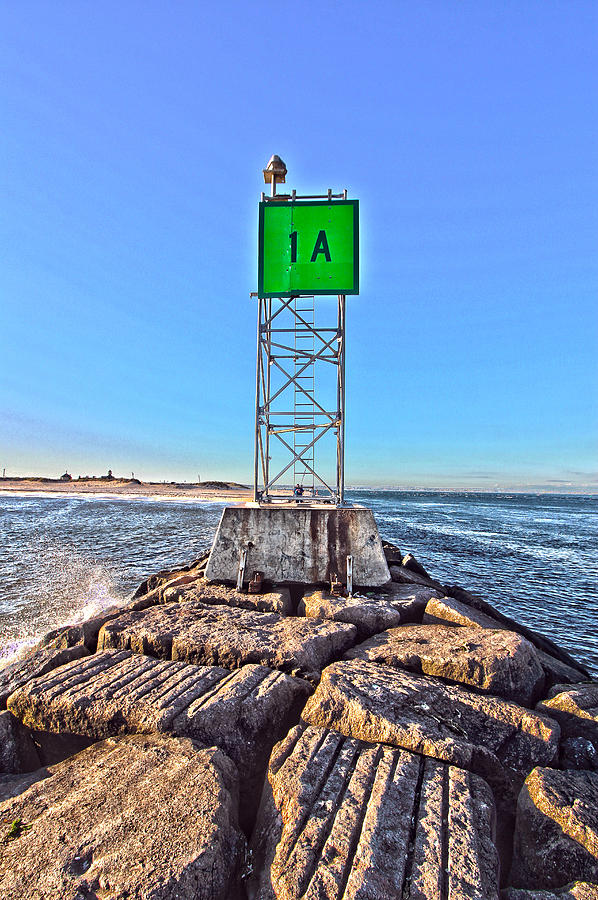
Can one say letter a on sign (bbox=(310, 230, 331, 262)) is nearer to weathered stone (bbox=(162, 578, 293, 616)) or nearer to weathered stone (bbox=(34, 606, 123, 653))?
weathered stone (bbox=(162, 578, 293, 616))

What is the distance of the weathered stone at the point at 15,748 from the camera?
400 centimetres

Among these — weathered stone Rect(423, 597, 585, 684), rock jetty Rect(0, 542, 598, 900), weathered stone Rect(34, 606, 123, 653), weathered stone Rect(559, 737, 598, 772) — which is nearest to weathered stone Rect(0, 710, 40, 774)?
rock jetty Rect(0, 542, 598, 900)

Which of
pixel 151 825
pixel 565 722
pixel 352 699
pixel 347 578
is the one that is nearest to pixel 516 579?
pixel 347 578

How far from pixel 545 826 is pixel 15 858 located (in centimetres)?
364

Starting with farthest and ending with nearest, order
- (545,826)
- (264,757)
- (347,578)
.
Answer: (347,578) → (264,757) → (545,826)

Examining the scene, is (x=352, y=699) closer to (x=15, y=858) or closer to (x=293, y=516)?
(x=15, y=858)

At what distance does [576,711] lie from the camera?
14.3 ft

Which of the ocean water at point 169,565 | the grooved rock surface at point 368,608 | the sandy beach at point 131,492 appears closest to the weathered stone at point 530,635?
the ocean water at point 169,565

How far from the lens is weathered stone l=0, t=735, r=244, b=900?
7.83 ft

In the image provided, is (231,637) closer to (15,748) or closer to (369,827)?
(15,748)

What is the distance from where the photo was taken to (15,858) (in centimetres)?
257

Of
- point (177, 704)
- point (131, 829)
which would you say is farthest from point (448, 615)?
point (131, 829)

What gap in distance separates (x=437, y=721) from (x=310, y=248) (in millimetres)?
8776

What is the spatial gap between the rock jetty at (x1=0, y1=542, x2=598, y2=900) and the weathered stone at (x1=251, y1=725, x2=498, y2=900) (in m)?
A: 0.01
